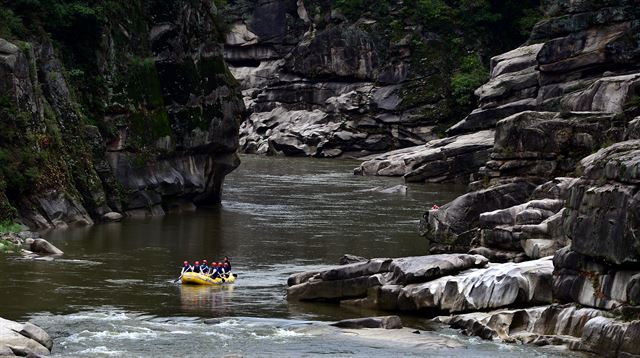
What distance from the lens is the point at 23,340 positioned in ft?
110

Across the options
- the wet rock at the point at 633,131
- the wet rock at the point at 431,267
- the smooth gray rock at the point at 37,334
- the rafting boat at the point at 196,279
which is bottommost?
the rafting boat at the point at 196,279

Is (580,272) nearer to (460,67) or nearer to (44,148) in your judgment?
(44,148)

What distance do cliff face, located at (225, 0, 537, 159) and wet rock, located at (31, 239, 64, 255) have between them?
246ft

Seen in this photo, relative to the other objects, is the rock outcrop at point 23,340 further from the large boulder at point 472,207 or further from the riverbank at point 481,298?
the large boulder at point 472,207

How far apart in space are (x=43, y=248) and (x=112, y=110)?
755 inches

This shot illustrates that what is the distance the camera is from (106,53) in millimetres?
72562

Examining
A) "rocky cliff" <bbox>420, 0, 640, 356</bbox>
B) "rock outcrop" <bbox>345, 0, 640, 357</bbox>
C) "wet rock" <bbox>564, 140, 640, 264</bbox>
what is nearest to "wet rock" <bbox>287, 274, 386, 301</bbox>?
"rock outcrop" <bbox>345, 0, 640, 357</bbox>

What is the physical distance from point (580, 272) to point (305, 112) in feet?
333

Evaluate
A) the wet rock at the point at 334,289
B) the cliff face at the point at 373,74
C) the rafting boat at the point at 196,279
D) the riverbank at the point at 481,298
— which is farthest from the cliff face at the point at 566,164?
the cliff face at the point at 373,74

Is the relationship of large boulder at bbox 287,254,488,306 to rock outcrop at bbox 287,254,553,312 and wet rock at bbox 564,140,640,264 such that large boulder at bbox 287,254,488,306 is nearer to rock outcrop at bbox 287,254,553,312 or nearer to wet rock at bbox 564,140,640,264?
rock outcrop at bbox 287,254,553,312

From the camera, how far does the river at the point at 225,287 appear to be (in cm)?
3634

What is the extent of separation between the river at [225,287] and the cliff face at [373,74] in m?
42.7

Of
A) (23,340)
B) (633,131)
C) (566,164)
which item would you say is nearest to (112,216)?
(566,164)

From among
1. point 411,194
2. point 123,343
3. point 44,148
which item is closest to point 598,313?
point 123,343
